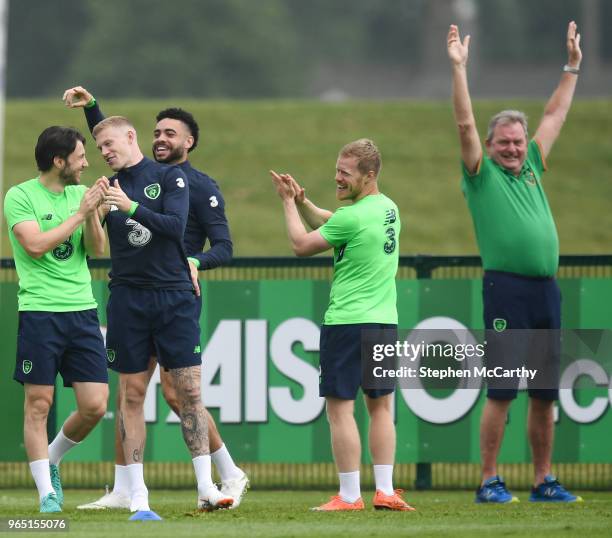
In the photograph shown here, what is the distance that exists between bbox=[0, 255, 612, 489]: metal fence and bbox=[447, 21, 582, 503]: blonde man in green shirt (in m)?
1.46

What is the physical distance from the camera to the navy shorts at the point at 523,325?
348 inches

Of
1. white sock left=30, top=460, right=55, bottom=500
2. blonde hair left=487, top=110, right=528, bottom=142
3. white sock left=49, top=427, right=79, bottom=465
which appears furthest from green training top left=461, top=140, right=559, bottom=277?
white sock left=30, top=460, right=55, bottom=500

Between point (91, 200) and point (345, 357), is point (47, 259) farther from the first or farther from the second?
point (345, 357)

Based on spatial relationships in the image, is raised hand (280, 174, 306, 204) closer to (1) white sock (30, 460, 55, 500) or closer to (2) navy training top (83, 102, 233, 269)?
(2) navy training top (83, 102, 233, 269)

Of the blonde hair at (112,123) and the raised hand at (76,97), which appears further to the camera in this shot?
the raised hand at (76,97)

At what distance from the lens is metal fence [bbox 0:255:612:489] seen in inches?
412

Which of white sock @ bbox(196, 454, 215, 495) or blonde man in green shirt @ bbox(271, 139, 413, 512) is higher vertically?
blonde man in green shirt @ bbox(271, 139, 413, 512)

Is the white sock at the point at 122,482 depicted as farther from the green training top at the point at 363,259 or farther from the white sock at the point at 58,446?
the green training top at the point at 363,259

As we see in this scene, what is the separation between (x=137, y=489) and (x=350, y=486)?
118cm

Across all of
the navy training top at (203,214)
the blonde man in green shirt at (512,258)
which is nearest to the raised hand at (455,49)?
the blonde man in green shirt at (512,258)

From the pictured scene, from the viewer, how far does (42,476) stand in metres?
7.83

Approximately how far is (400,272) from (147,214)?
3.35 meters

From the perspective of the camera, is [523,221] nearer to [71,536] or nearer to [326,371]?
[326,371]

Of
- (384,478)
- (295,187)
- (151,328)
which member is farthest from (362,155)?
(384,478)
